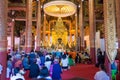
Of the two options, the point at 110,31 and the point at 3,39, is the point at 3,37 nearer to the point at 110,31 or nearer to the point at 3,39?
the point at 3,39

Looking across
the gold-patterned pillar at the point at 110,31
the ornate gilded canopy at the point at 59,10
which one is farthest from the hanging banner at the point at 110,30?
the ornate gilded canopy at the point at 59,10

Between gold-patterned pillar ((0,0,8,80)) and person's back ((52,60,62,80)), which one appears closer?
gold-patterned pillar ((0,0,8,80))

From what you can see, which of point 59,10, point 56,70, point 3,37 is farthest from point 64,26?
point 56,70

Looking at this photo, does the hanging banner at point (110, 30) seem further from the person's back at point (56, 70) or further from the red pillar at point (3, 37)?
the red pillar at point (3, 37)

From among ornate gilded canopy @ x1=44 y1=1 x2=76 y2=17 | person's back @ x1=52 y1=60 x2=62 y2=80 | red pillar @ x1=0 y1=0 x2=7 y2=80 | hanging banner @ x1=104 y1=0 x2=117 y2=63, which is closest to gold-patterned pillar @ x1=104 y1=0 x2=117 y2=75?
hanging banner @ x1=104 y1=0 x2=117 y2=63

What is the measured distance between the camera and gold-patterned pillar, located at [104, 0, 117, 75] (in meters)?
8.39

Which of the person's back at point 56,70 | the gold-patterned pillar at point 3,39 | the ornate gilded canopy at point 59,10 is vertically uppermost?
the ornate gilded canopy at point 59,10

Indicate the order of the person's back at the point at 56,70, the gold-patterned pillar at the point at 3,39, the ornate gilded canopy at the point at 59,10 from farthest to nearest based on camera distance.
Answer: the ornate gilded canopy at the point at 59,10, the person's back at the point at 56,70, the gold-patterned pillar at the point at 3,39

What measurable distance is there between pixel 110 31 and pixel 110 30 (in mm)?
43

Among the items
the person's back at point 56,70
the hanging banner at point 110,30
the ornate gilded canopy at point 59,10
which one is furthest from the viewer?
the ornate gilded canopy at point 59,10

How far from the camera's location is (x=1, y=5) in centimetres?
911

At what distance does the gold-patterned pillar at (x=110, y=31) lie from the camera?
8385mm

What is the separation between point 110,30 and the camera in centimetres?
861

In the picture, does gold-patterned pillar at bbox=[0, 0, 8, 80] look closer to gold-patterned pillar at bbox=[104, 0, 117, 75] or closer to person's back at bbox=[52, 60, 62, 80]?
person's back at bbox=[52, 60, 62, 80]
